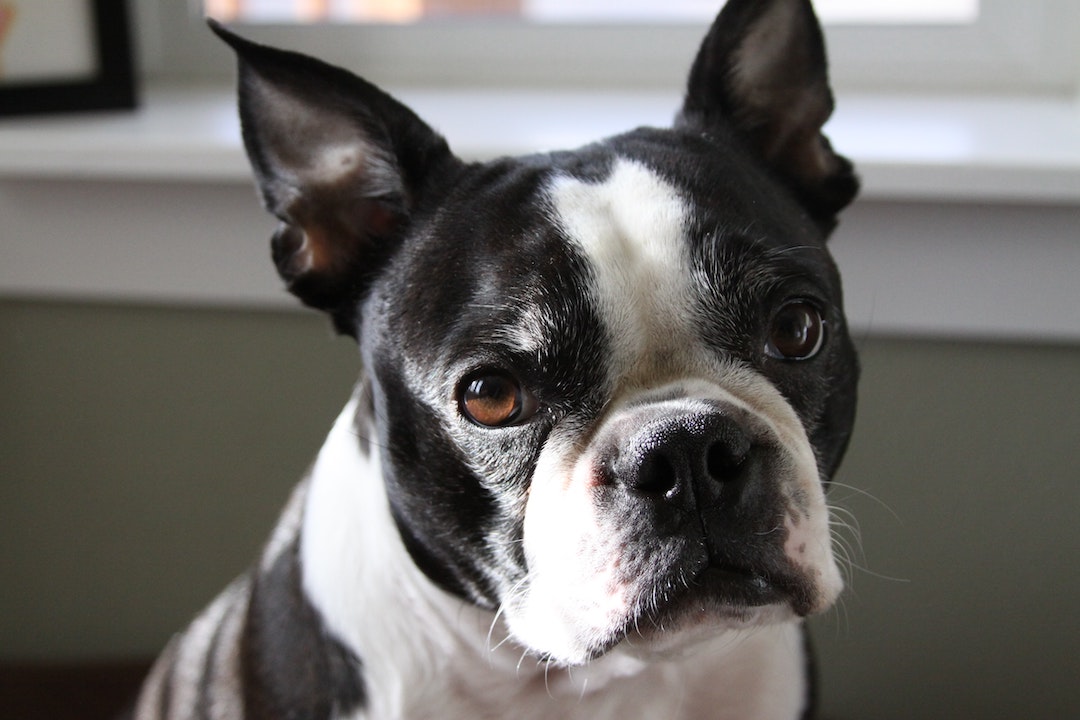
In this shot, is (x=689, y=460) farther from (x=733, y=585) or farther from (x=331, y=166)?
(x=331, y=166)

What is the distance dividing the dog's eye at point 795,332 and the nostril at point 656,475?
19 cm

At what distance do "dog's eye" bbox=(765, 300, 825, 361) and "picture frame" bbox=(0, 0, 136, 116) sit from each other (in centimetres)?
114

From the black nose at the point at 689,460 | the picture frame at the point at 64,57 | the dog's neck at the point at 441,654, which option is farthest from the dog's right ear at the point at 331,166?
the picture frame at the point at 64,57

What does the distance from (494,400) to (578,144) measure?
57 centimetres

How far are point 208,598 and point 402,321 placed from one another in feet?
3.60

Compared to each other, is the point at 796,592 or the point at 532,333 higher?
the point at 532,333

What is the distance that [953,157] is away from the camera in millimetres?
1440

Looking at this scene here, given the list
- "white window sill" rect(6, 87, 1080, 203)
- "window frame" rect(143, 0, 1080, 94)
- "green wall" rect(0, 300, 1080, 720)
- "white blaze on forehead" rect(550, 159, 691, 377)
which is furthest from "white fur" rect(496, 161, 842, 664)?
"window frame" rect(143, 0, 1080, 94)

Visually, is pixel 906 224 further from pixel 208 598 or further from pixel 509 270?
pixel 208 598

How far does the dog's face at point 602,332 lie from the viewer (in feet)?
2.94

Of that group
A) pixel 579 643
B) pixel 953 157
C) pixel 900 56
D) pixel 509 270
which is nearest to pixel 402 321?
pixel 509 270

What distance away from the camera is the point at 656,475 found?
88 cm

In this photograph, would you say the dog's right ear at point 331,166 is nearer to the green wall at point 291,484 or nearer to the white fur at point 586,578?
the white fur at point 586,578

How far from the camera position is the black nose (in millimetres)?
873
